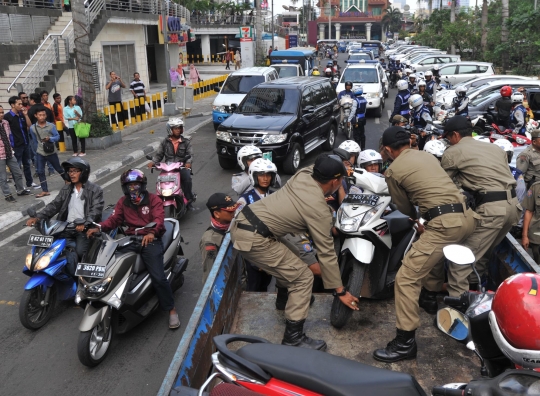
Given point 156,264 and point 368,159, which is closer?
Answer: point 156,264

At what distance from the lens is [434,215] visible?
3.81 metres

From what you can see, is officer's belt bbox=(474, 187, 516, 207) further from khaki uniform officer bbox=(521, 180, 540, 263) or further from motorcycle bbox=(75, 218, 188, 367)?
motorcycle bbox=(75, 218, 188, 367)

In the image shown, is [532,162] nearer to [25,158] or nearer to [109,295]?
[109,295]

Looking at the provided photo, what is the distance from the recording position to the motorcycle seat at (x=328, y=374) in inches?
78.7

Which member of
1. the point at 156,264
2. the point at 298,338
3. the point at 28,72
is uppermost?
the point at 28,72

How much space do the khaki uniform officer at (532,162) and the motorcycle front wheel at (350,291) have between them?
11.5ft

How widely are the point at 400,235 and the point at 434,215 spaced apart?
0.74 metres

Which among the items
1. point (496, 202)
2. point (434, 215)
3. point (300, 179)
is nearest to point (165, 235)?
point (300, 179)

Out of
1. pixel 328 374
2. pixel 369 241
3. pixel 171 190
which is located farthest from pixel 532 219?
pixel 171 190

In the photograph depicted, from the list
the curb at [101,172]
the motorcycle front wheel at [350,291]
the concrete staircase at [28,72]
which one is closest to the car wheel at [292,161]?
the curb at [101,172]

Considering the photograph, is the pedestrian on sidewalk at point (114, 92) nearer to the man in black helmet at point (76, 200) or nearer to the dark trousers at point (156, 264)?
the man in black helmet at point (76, 200)

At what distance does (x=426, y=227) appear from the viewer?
387cm

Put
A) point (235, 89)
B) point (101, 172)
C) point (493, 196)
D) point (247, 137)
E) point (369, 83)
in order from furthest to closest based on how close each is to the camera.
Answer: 1. point (369, 83)
2. point (235, 89)
3. point (101, 172)
4. point (247, 137)
5. point (493, 196)

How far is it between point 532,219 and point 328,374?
4.52 meters
